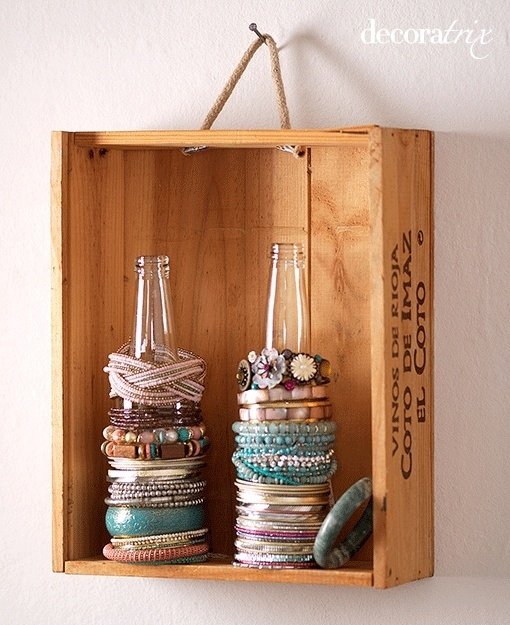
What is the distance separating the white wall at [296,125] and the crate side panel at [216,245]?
0.14 ft

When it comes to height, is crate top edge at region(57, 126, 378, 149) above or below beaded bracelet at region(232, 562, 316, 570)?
above

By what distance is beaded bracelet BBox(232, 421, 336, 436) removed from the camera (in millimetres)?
887

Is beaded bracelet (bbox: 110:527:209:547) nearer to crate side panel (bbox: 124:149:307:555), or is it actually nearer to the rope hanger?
crate side panel (bbox: 124:149:307:555)

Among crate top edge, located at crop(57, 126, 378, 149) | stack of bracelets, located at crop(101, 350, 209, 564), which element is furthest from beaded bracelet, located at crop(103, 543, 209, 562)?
crate top edge, located at crop(57, 126, 378, 149)

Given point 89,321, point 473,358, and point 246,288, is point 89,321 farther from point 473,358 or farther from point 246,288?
point 473,358

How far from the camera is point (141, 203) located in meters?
1.00

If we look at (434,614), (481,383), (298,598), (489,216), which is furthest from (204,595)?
(489,216)

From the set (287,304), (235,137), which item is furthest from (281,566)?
(235,137)

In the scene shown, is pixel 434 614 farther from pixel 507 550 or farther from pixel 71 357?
pixel 71 357

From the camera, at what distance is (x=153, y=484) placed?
91 cm

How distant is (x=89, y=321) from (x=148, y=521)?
0.18 meters

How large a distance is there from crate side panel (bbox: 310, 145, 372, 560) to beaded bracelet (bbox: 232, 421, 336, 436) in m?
0.07

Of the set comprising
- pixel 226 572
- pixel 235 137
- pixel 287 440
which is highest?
pixel 235 137

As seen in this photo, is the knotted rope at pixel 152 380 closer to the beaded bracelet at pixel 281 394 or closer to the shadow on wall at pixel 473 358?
the beaded bracelet at pixel 281 394
